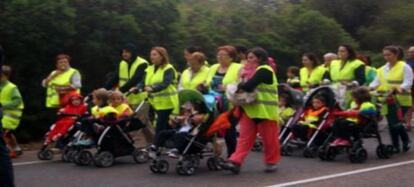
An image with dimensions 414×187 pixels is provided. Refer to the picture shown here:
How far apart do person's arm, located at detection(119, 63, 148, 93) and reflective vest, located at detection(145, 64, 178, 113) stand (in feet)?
1.60

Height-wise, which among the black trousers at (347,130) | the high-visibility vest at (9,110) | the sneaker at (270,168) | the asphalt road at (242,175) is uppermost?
the high-visibility vest at (9,110)

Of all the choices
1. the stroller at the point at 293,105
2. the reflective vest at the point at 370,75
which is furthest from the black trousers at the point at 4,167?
the reflective vest at the point at 370,75

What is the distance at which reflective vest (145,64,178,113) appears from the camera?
40.9 ft

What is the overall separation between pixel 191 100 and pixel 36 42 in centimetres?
454

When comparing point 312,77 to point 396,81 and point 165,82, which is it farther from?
point 165,82

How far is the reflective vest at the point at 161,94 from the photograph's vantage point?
40.9 feet

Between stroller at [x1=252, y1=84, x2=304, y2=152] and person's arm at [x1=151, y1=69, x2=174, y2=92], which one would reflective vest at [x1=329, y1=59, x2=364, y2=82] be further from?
person's arm at [x1=151, y1=69, x2=174, y2=92]

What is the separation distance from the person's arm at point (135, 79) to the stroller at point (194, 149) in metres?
2.05

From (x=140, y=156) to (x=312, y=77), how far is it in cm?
427

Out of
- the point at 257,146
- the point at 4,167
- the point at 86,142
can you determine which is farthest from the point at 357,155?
the point at 4,167

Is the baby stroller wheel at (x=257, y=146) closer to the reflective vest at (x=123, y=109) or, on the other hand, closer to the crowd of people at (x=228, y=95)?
the crowd of people at (x=228, y=95)

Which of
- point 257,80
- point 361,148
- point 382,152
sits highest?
point 257,80

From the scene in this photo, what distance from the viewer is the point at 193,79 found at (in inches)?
486

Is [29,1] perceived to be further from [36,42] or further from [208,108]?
[208,108]
